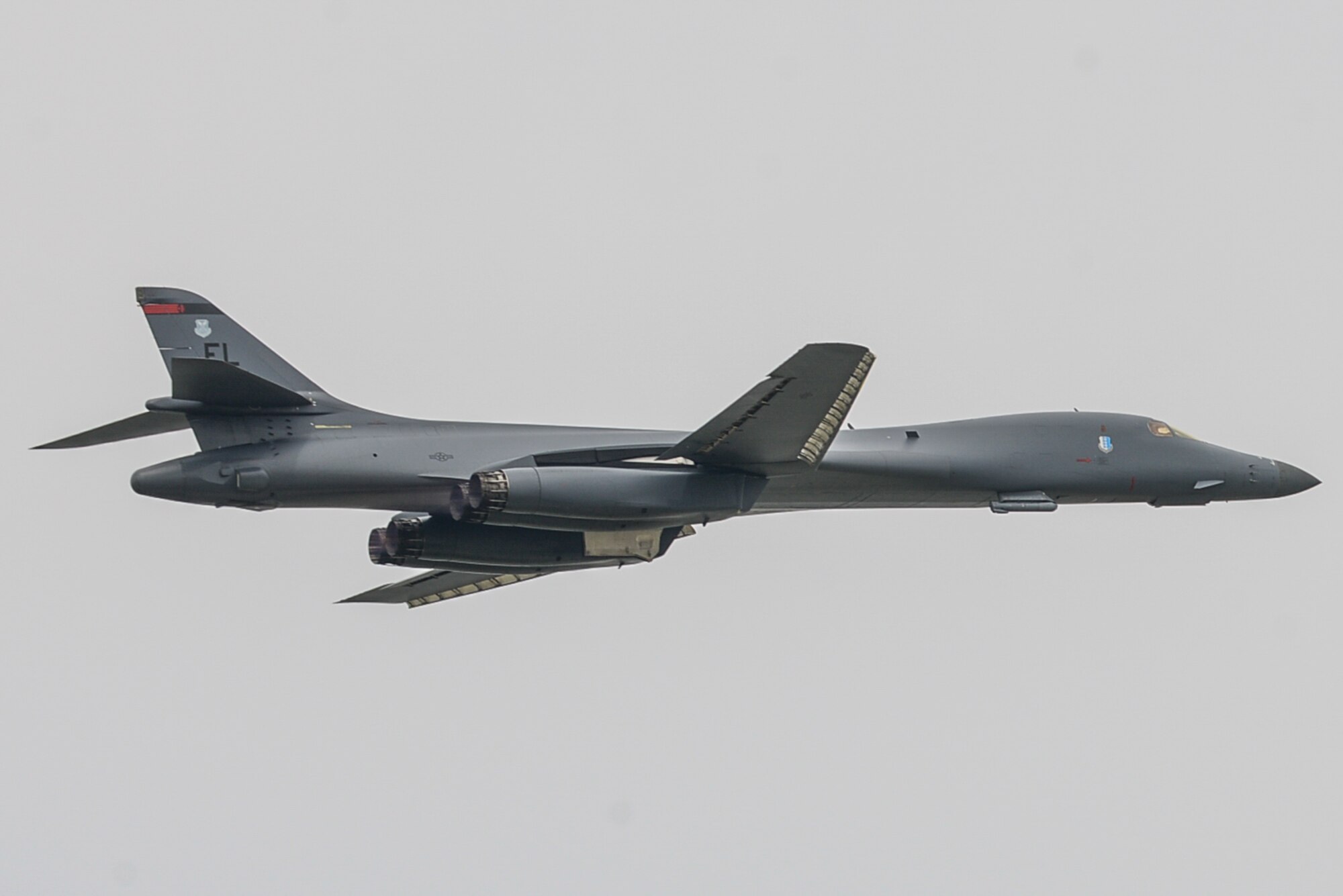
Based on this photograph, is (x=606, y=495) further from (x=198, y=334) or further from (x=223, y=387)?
(x=198, y=334)

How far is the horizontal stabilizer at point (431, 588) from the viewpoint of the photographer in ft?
89.1

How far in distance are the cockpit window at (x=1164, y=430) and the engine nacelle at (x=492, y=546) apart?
663 centimetres

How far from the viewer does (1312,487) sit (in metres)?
27.3

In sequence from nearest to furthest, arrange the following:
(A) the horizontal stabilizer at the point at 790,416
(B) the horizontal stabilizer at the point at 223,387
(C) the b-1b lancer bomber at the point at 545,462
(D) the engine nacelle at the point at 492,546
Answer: (A) the horizontal stabilizer at the point at 790,416, (B) the horizontal stabilizer at the point at 223,387, (C) the b-1b lancer bomber at the point at 545,462, (D) the engine nacelle at the point at 492,546

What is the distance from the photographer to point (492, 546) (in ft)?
79.1

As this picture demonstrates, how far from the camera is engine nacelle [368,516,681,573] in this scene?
2364cm

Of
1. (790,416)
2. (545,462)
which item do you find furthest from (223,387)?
(790,416)

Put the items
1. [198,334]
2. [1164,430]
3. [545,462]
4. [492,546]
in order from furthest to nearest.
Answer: [1164,430] < [492,546] < [545,462] < [198,334]

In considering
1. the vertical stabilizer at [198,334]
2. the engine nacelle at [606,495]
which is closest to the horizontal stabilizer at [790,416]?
the engine nacelle at [606,495]

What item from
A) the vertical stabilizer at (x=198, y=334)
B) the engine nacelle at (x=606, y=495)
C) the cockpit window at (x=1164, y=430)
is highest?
the vertical stabilizer at (x=198, y=334)

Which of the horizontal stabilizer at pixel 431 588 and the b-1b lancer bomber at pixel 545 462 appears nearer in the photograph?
the b-1b lancer bomber at pixel 545 462

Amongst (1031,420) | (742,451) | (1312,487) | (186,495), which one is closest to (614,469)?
(742,451)

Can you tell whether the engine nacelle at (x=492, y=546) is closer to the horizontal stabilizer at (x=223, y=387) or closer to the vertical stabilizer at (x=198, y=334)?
the vertical stabilizer at (x=198, y=334)

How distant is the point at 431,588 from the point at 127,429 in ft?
20.2
